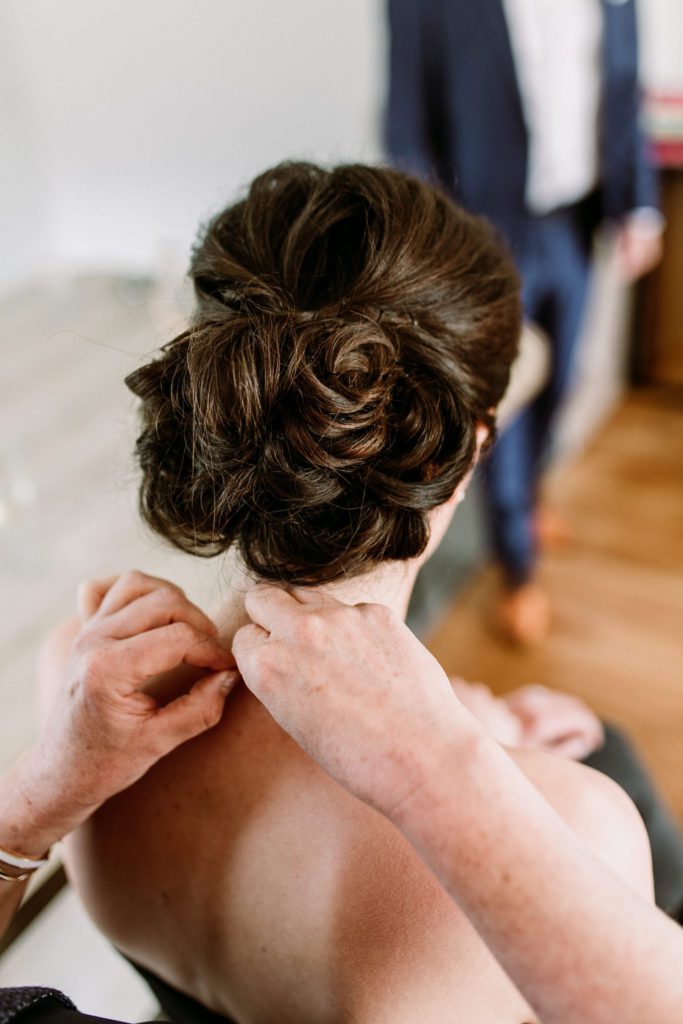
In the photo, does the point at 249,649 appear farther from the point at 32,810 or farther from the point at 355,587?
the point at 32,810

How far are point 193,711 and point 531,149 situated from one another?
1.53 metres

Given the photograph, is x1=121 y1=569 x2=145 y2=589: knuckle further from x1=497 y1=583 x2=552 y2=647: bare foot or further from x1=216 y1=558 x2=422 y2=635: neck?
x1=497 y1=583 x2=552 y2=647: bare foot

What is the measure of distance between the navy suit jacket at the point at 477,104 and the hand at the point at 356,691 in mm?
1268

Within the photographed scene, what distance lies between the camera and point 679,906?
0.92m

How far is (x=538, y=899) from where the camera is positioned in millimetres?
459

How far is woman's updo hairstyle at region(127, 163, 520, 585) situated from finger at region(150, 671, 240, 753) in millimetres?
88

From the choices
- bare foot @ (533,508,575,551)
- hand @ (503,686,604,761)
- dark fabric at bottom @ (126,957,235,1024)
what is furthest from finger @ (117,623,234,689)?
bare foot @ (533,508,575,551)

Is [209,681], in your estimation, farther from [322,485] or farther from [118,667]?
[322,485]

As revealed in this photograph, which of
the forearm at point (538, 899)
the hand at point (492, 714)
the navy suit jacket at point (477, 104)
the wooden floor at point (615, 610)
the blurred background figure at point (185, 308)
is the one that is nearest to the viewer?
the forearm at point (538, 899)

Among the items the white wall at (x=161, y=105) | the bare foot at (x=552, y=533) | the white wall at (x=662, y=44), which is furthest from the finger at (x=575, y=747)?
the white wall at (x=662, y=44)

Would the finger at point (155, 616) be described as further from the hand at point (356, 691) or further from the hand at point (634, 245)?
the hand at point (634, 245)

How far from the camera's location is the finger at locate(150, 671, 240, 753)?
0.65m

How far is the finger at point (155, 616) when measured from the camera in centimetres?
66

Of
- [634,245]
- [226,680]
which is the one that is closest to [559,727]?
[226,680]
